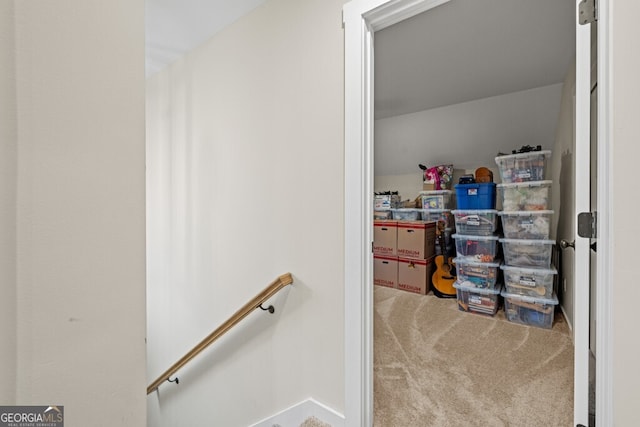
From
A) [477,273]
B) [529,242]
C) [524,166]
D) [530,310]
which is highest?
[524,166]

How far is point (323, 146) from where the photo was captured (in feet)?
4.89

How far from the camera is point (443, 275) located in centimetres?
336

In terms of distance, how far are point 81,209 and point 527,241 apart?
307 cm

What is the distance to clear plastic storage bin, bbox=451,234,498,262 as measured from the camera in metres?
2.83

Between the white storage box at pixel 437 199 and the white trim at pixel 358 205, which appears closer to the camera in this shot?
the white trim at pixel 358 205

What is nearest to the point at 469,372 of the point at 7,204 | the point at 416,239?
the point at 416,239

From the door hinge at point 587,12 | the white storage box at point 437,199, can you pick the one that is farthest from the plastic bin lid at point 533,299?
the door hinge at point 587,12

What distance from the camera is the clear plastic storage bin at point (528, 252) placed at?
8.12 feet

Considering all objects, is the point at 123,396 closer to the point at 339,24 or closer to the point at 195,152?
the point at 339,24

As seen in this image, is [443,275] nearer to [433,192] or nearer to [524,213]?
[433,192]

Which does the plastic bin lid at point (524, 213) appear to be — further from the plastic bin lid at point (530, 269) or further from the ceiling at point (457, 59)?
the ceiling at point (457, 59)

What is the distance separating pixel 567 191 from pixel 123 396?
3.21m
